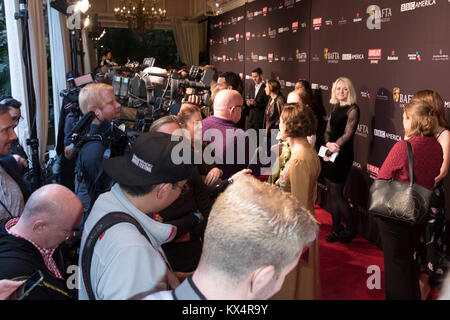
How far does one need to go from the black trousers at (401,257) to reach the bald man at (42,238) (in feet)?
6.27

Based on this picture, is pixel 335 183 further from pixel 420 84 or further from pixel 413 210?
pixel 413 210

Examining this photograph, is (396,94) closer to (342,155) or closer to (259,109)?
(342,155)

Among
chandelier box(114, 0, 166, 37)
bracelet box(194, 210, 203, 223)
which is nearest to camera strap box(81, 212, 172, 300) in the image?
bracelet box(194, 210, 203, 223)

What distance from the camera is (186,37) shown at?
15.1 m

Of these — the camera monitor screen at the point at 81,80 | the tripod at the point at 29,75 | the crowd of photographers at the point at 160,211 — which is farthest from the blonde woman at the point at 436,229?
the camera monitor screen at the point at 81,80

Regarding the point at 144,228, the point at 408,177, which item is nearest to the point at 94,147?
the point at 144,228

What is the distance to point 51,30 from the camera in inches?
276

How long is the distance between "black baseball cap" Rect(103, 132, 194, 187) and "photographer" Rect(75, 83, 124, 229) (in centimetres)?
125

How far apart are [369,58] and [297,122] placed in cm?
200

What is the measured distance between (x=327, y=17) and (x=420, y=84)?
6.88 ft

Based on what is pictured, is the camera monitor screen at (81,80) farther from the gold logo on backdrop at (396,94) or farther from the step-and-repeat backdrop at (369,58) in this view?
the gold logo on backdrop at (396,94)

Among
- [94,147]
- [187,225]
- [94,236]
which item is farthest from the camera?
[94,147]

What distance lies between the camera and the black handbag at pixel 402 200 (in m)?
2.49
